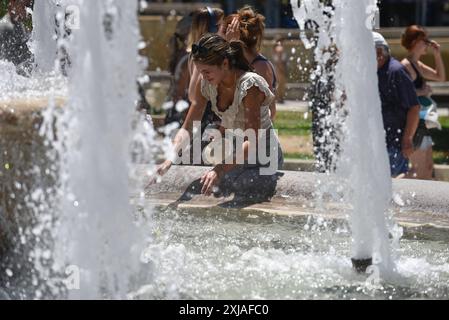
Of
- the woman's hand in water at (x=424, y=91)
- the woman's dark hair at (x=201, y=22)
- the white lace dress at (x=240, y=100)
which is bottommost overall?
the woman's hand in water at (x=424, y=91)

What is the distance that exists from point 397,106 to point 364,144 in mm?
2391

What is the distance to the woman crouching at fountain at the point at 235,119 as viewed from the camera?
521 centimetres

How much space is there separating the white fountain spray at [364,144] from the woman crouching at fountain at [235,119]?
2.88 ft

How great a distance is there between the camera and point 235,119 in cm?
555

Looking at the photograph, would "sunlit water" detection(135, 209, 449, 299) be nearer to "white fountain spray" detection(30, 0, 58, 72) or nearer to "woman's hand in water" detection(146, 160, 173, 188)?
"woman's hand in water" detection(146, 160, 173, 188)

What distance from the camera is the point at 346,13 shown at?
14.7ft

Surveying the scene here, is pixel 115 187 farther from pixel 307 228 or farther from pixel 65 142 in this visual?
pixel 307 228

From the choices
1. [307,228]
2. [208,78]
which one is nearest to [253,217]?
[307,228]

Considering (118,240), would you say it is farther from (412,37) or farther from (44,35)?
(412,37)

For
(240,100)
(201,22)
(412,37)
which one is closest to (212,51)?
(240,100)

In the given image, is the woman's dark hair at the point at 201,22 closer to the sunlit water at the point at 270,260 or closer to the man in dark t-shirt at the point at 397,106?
the man in dark t-shirt at the point at 397,106

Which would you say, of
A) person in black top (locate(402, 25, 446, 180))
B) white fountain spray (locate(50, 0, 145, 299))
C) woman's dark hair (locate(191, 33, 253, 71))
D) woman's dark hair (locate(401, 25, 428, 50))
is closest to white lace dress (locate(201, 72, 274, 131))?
woman's dark hair (locate(191, 33, 253, 71))

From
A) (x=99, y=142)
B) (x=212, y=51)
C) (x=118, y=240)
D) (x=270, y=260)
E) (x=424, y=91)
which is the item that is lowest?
(x=270, y=260)

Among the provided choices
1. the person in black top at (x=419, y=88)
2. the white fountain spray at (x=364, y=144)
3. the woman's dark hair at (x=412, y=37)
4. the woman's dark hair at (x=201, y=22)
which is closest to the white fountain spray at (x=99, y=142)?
the white fountain spray at (x=364, y=144)
